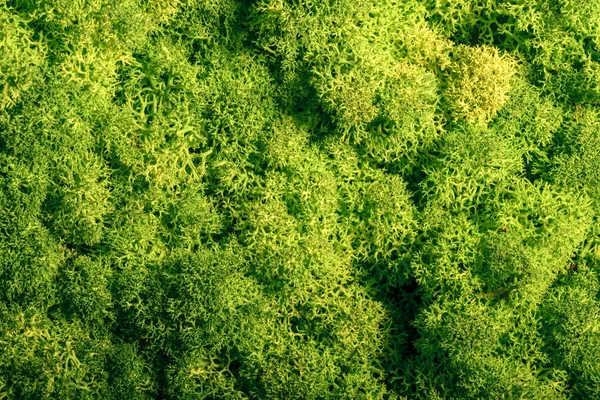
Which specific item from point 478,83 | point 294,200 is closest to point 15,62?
point 294,200

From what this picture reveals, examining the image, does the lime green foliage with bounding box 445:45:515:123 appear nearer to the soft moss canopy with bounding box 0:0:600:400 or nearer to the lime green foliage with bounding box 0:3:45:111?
the soft moss canopy with bounding box 0:0:600:400

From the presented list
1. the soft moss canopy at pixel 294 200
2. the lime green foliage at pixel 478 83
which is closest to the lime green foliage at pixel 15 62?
the soft moss canopy at pixel 294 200

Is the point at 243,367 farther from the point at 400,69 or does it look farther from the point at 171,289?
the point at 400,69

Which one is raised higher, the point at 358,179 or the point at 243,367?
the point at 358,179

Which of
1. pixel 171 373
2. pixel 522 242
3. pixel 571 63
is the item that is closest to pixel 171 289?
pixel 171 373

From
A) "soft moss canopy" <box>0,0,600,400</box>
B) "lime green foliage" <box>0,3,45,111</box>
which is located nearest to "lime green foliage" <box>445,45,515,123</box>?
"soft moss canopy" <box>0,0,600,400</box>

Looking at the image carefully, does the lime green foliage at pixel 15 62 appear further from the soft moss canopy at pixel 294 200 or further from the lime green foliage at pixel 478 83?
the lime green foliage at pixel 478 83

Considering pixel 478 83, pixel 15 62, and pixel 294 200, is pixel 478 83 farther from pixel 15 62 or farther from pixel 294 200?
pixel 15 62

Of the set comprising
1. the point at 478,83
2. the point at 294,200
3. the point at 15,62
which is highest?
the point at 478,83
